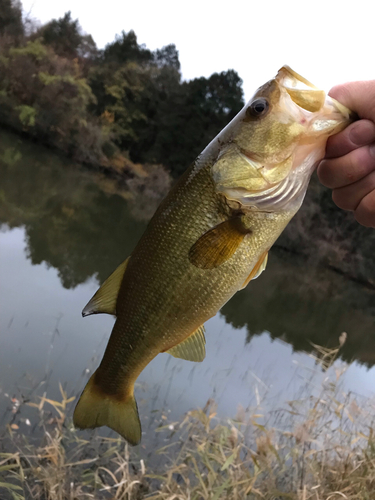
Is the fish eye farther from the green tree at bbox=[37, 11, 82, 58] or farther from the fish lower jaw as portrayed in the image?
the green tree at bbox=[37, 11, 82, 58]

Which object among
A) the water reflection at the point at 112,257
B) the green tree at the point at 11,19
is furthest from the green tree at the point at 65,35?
the water reflection at the point at 112,257

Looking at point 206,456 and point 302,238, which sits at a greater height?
point 302,238

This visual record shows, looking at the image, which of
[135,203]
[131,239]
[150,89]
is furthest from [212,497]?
[150,89]

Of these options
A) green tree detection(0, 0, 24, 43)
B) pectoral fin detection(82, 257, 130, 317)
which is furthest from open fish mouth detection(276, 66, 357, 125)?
green tree detection(0, 0, 24, 43)

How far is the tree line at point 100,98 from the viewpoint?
2616cm

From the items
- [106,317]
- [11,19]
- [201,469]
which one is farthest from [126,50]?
[201,469]

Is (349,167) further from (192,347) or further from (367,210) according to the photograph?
(192,347)

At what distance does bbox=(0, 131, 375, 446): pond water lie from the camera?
5457 millimetres

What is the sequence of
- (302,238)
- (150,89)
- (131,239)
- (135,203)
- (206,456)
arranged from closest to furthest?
(206,456) < (131,239) < (135,203) < (302,238) < (150,89)

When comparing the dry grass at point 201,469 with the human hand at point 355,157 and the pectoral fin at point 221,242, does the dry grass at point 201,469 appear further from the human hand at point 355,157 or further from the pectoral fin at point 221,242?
the human hand at point 355,157

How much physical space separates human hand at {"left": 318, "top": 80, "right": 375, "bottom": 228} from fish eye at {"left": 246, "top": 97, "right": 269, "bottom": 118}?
Answer: 12.8 inches

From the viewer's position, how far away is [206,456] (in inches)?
132

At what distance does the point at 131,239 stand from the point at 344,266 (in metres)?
16.8

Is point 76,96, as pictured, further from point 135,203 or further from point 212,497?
point 212,497
